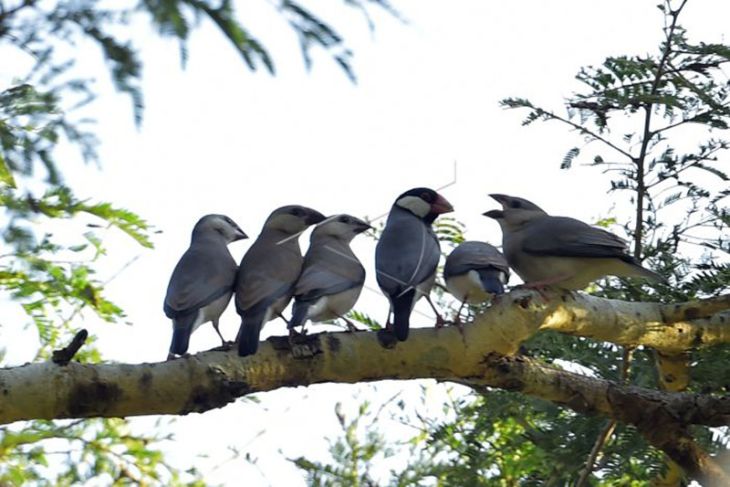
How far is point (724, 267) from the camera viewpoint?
5098 millimetres

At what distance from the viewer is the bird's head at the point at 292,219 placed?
5.68 m

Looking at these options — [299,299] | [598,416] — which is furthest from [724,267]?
[299,299]

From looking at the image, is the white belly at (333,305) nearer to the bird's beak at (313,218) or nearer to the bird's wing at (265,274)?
the bird's wing at (265,274)

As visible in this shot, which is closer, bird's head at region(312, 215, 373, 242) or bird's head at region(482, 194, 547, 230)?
bird's head at region(312, 215, 373, 242)

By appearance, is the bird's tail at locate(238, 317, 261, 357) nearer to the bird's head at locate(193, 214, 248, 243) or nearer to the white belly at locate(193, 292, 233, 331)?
the white belly at locate(193, 292, 233, 331)

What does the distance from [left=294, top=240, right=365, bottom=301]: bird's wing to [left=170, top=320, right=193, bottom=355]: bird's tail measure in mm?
459

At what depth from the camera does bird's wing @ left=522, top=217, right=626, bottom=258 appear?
5215 millimetres

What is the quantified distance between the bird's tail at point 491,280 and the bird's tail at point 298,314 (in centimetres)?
71

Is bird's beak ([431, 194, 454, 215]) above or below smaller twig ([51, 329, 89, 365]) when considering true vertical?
above

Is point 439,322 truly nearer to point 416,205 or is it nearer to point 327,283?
point 327,283

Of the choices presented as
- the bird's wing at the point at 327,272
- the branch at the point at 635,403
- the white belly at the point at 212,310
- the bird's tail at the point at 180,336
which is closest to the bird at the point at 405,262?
the bird's wing at the point at 327,272

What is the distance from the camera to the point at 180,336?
183 inches

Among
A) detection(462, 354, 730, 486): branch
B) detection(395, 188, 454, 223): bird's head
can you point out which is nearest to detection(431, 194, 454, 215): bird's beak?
detection(395, 188, 454, 223): bird's head

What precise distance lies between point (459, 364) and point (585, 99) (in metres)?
1.44
